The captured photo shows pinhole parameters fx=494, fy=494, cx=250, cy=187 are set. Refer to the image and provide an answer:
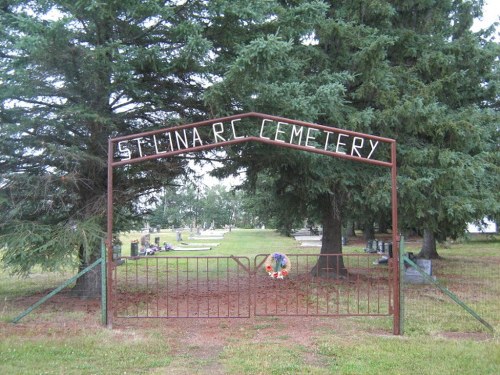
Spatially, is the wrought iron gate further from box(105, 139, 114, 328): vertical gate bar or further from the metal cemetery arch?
the metal cemetery arch

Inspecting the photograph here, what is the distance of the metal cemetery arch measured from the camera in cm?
735

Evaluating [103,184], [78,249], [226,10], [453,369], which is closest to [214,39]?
[226,10]

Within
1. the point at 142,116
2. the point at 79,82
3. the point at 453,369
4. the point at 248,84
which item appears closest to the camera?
the point at 453,369

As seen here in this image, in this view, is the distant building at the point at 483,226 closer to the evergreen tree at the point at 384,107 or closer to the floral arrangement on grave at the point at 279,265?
the evergreen tree at the point at 384,107

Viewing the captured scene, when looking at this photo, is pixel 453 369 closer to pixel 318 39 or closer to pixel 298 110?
pixel 298 110

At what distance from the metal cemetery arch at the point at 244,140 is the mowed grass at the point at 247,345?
27.2 inches

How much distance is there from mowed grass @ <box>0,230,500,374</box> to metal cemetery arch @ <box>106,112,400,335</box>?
0.69m

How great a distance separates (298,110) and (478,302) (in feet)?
17.8

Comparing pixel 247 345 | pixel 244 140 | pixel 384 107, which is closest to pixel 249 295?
pixel 247 345

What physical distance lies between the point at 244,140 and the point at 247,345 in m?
2.99

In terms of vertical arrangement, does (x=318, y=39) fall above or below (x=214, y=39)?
above

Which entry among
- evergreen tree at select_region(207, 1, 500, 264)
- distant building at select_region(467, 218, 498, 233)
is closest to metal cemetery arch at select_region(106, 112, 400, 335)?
evergreen tree at select_region(207, 1, 500, 264)

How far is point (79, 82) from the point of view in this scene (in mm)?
8977

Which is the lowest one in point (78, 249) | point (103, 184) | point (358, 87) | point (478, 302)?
point (478, 302)
